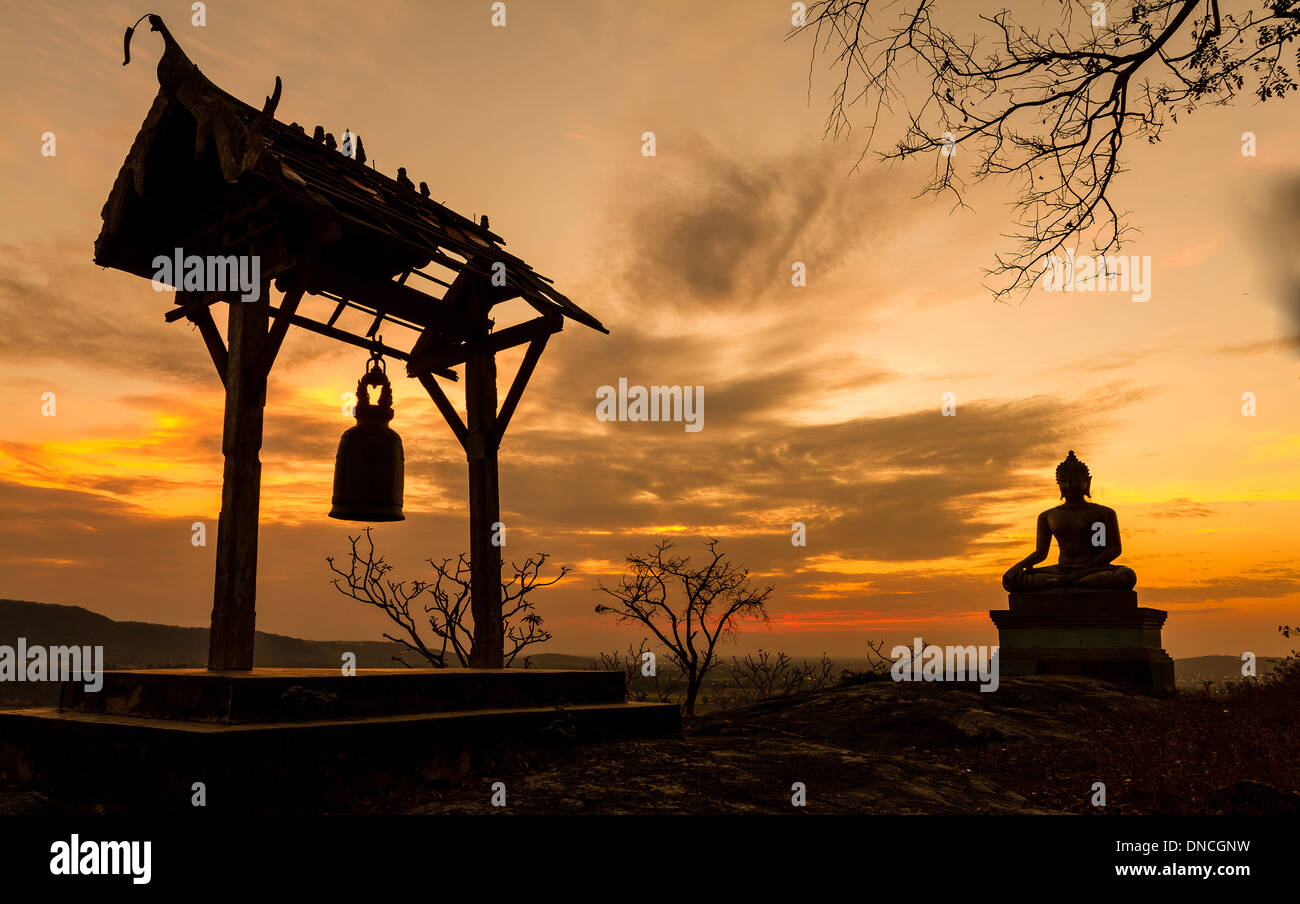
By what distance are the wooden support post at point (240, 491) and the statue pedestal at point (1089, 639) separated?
1497 cm

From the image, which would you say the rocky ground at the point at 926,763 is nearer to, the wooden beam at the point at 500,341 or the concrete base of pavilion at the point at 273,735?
the concrete base of pavilion at the point at 273,735

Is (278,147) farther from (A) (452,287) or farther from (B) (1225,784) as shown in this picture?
(B) (1225,784)

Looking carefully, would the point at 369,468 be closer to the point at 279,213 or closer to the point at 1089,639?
the point at 279,213

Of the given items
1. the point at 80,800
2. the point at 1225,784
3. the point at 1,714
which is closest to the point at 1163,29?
the point at 1225,784

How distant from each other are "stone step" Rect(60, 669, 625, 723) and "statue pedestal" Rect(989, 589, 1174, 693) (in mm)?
12462

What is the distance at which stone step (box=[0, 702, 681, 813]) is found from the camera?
5.31 meters

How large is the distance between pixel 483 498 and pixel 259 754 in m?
3.61

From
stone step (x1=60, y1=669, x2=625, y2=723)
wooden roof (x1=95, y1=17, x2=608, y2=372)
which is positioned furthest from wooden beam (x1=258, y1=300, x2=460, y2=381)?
stone step (x1=60, y1=669, x2=625, y2=723)

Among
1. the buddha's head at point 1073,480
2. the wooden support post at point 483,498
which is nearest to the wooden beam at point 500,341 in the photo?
the wooden support post at point 483,498

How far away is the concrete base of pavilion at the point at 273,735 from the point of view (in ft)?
17.6

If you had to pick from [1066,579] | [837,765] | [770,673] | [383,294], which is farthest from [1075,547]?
[383,294]

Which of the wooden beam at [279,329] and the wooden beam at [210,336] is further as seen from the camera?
the wooden beam at [210,336]

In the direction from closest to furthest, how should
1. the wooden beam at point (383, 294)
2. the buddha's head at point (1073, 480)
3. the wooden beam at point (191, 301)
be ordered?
the wooden beam at point (191, 301) → the wooden beam at point (383, 294) → the buddha's head at point (1073, 480)

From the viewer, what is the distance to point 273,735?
17.9ft
